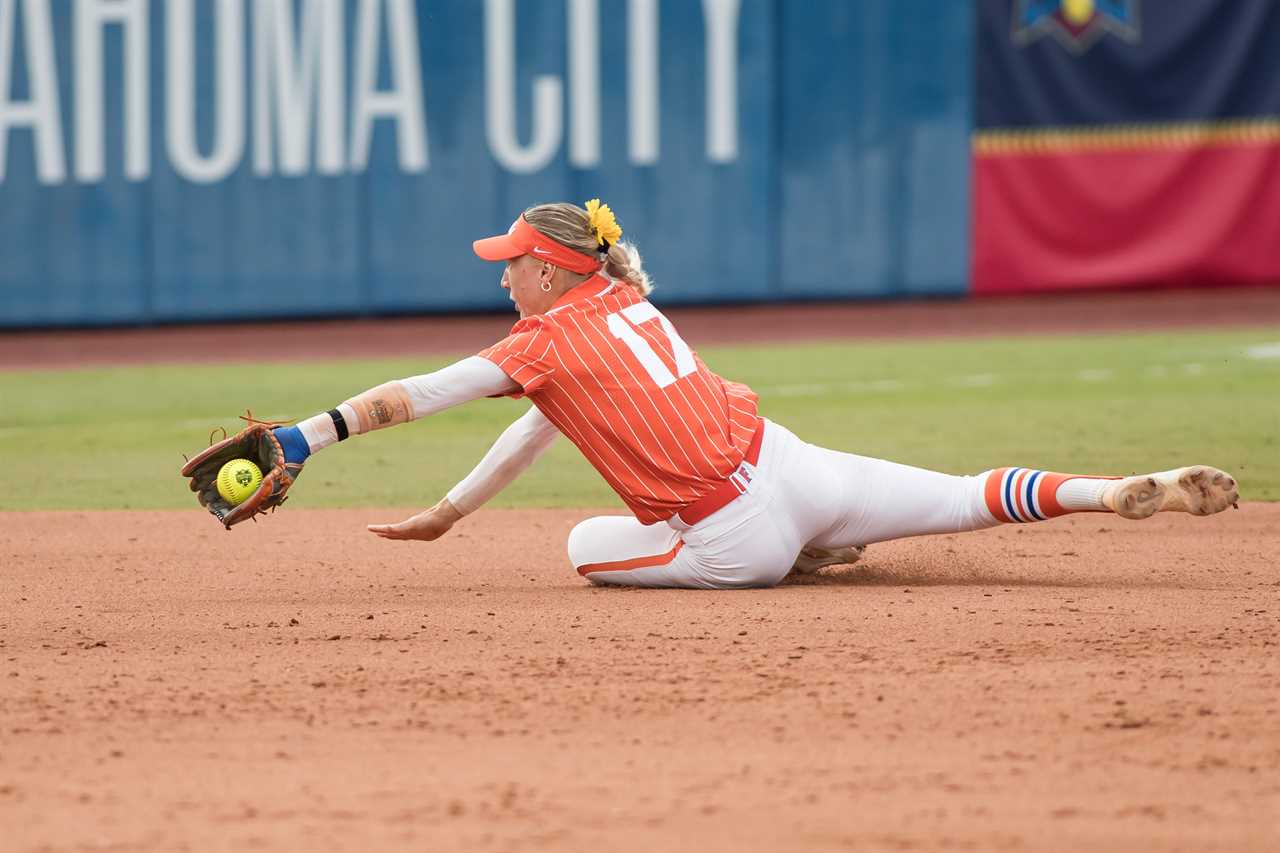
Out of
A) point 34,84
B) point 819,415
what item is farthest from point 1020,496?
point 34,84

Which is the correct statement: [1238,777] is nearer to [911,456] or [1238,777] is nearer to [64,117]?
[911,456]

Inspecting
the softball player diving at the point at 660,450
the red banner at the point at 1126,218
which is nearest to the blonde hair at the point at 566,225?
the softball player diving at the point at 660,450

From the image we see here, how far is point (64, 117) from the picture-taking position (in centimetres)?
1462

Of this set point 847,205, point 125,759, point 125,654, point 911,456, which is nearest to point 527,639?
point 125,654

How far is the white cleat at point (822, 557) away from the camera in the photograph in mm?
5121

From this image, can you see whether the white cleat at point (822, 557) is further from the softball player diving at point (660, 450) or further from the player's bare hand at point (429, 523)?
the player's bare hand at point (429, 523)

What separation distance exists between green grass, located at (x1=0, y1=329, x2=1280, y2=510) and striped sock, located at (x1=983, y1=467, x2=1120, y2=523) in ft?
7.64

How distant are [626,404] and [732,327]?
32.0ft

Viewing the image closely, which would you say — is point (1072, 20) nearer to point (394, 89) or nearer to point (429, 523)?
point (394, 89)

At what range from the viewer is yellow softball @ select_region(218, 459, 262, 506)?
4641 millimetres

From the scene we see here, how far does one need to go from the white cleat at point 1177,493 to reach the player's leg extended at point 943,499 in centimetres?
3

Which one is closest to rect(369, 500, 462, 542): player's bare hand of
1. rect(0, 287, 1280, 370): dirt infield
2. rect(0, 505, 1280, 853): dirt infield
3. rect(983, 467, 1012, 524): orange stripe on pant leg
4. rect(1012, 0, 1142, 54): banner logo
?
rect(0, 505, 1280, 853): dirt infield

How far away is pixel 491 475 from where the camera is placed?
516 centimetres

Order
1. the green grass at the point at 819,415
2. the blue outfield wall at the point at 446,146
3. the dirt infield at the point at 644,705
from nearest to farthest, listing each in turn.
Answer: the dirt infield at the point at 644,705 → the green grass at the point at 819,415 → the blue outfield wall at the point at 446,146
